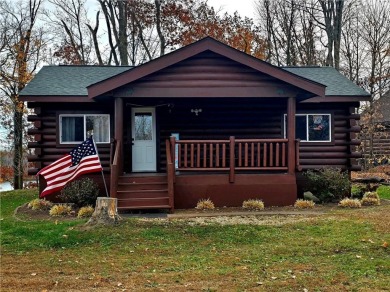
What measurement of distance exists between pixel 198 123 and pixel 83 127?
3.88m

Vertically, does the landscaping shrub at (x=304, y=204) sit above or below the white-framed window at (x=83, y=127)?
below

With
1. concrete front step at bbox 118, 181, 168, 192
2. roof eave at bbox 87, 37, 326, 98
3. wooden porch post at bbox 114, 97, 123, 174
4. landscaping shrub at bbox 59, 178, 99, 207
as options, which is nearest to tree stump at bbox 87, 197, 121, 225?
concrete front step at bbox 118, 181, 168, 192

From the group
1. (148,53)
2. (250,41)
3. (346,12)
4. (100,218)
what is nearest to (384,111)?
(346,12)

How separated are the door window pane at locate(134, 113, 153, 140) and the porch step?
8.36 feet

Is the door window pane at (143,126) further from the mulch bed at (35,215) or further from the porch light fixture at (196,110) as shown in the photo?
the mulch bed at (35,215)

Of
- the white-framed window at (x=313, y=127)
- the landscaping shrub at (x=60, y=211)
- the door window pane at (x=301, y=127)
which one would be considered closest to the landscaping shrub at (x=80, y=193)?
the landscaping shrub at (x=60, y=211)

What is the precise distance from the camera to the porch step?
38.4ft

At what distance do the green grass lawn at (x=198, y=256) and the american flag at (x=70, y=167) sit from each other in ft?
4.65

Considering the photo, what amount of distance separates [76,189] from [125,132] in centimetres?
311

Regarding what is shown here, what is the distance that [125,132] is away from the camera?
15.3 metres

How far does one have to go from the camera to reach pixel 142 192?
12.2 m

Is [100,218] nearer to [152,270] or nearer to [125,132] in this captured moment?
[152,270]

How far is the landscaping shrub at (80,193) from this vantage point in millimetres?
12797

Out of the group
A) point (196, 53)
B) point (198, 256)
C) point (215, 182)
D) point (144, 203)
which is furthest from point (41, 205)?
point (198, 256)
